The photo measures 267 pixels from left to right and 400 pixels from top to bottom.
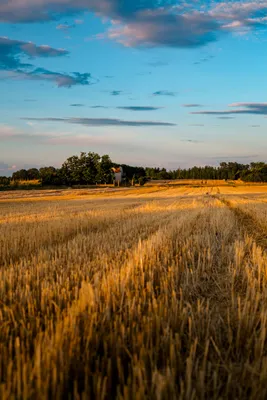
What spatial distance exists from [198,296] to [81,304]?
1466mm

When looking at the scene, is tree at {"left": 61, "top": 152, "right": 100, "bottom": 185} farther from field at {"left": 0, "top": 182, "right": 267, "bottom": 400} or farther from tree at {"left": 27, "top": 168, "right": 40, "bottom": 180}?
field at {"left": 0, "top": 182, "right": 267, "bottom": 400}

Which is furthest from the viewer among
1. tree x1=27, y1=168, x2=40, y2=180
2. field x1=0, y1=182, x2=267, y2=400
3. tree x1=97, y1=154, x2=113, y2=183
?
tree x1=27, y1=168, x2=40, y2=180

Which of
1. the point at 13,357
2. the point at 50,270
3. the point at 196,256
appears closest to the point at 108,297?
the point at 13,357

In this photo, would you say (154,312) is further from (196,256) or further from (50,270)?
(196,256)

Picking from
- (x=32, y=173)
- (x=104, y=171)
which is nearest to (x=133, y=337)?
(x=104, y=171)

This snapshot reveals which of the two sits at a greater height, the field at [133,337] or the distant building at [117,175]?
the distant building at [117,175]

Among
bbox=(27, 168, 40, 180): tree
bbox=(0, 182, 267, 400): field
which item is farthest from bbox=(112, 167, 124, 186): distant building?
bbox=(0, 182, 267, 400): field

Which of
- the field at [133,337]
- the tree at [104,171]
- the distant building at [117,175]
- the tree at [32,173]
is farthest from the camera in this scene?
the tree at [32,173]

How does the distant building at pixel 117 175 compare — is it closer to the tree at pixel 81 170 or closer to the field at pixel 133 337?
the tree at pixel 81 170

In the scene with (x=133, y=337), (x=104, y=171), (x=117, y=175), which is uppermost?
(x=104, y=171)

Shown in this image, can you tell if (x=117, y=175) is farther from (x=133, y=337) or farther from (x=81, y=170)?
(x=133, y=337)

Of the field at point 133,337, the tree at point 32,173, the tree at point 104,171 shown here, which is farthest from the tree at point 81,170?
the field at point 133,337

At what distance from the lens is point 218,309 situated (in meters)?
3.71

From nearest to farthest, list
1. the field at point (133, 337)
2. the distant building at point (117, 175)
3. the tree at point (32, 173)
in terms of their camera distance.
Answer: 1. the field at point (133, 337)
2. the distant building at point (117, 175)
3. the tree at point (32, 173)
